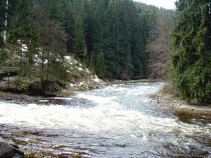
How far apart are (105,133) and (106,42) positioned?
38106 mm

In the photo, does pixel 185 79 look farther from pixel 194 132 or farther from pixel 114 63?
pixel 114 63

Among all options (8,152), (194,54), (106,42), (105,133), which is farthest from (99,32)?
(8,152)

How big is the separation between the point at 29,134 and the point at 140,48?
4886 centimetres

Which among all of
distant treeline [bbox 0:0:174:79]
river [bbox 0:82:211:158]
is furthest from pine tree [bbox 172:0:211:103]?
distant treeline [bbox 0:0:174:79]

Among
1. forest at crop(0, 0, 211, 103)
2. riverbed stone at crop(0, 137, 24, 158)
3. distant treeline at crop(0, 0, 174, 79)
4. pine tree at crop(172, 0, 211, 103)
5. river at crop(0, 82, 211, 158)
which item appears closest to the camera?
riverbed stone at crop(0, 137, 24, 158)

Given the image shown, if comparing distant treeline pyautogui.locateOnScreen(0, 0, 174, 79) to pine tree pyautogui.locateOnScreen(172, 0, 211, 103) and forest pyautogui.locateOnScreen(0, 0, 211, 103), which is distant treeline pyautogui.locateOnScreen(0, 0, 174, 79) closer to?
forest pyautogui.locateOnScreen(0, 0, 211, 103)

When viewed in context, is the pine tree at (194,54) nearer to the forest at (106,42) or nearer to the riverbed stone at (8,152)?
the forest at (106,42)

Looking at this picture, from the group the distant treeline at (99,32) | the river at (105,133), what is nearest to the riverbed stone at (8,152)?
the river at (105,133)

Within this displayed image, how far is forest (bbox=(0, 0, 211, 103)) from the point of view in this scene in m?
13.2

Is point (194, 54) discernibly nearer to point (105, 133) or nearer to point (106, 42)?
point (105, 133)

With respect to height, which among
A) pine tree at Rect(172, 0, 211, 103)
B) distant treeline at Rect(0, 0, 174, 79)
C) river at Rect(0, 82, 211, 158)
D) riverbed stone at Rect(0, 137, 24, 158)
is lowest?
river at Rect(0, 82, 211, 158)

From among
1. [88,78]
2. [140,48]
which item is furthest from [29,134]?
[140,48]

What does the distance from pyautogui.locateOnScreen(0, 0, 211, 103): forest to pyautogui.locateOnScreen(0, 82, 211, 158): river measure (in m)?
4.62

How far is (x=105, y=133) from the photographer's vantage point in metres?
7.74
